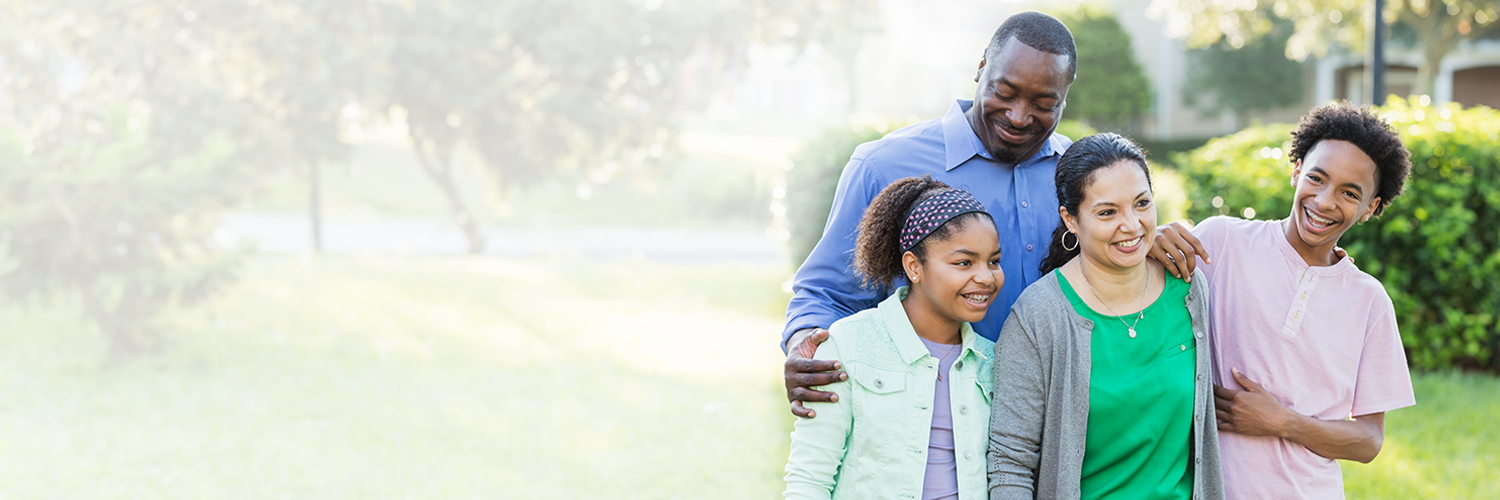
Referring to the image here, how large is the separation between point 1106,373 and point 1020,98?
21.1 inches

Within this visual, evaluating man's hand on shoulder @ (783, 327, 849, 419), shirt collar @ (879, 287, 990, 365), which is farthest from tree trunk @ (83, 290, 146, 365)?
shirt collar @ (879, 287, 990, 365)

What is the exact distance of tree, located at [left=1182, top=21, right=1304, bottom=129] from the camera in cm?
2028

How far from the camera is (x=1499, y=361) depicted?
5.74 m

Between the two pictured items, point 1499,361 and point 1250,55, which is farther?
point 1250,55

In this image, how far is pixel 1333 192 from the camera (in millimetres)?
1950

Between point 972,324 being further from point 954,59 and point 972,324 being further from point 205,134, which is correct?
point 954,59

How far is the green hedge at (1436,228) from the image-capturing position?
17.5 feet

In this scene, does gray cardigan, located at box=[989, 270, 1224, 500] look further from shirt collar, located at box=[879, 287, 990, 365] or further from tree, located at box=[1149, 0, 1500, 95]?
tree, located at box=[1149, 0, 1500, 95]

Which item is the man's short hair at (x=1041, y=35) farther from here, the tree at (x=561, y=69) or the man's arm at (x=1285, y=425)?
the tree at (x=561, y=69)

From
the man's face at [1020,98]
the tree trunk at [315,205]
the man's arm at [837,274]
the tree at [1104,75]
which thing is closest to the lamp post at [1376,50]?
the man's face at [1020,98]

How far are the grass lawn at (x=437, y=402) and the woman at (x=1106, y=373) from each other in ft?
9.37

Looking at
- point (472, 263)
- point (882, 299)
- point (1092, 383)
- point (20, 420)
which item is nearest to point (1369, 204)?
point (1092, 383)

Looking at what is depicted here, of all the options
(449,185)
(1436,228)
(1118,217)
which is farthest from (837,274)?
(449,185)

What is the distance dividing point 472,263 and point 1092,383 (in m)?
11.0
